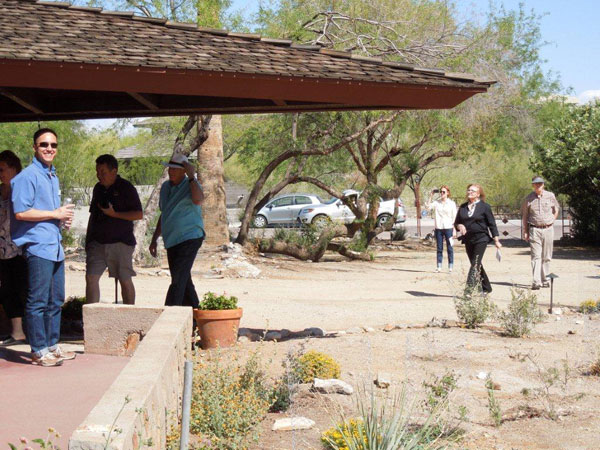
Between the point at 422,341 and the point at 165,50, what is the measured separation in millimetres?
4410

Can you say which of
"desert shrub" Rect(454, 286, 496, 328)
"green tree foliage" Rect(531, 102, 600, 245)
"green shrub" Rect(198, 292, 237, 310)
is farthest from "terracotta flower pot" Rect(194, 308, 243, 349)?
"green tree foliage" Rect(531, 102, 600, 245)

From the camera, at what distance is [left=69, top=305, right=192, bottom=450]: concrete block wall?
3.25 meters

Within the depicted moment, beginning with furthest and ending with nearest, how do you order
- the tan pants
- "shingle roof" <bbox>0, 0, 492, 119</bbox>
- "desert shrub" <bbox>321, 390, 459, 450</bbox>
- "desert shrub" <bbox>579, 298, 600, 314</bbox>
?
the tan pants, "desert shrub" <bbox>579, 298, 600, 314</bbox>, "shingle roof" <bbox>0, 0, 492, 119</bbox>, "desert shrub" <bbox>321, 390, 459, 450</bbox>

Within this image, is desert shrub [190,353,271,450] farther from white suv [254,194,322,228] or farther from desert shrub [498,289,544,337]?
white suv [254,194,322,228]

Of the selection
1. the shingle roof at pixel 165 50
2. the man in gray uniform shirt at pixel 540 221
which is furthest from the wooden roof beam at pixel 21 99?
the man in gray uniform shirt at pixel 540 221

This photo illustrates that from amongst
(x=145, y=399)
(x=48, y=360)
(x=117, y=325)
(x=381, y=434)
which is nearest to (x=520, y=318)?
(x=117, y=325)

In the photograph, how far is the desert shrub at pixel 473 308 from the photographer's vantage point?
1066 centimetres

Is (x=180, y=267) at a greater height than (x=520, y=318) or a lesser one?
greater

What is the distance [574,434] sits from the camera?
6223mm

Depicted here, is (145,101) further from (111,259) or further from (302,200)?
(302,200)

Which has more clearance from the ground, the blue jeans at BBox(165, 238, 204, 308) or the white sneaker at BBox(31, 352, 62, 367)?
the blue jeans at BBox(165, 238, 204, 308)

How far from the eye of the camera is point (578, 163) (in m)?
25.4

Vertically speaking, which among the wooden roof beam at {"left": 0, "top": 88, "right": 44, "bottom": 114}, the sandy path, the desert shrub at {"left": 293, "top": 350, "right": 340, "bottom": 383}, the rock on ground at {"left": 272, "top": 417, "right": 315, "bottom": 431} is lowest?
the sandy path

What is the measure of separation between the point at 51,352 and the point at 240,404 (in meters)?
1.82
